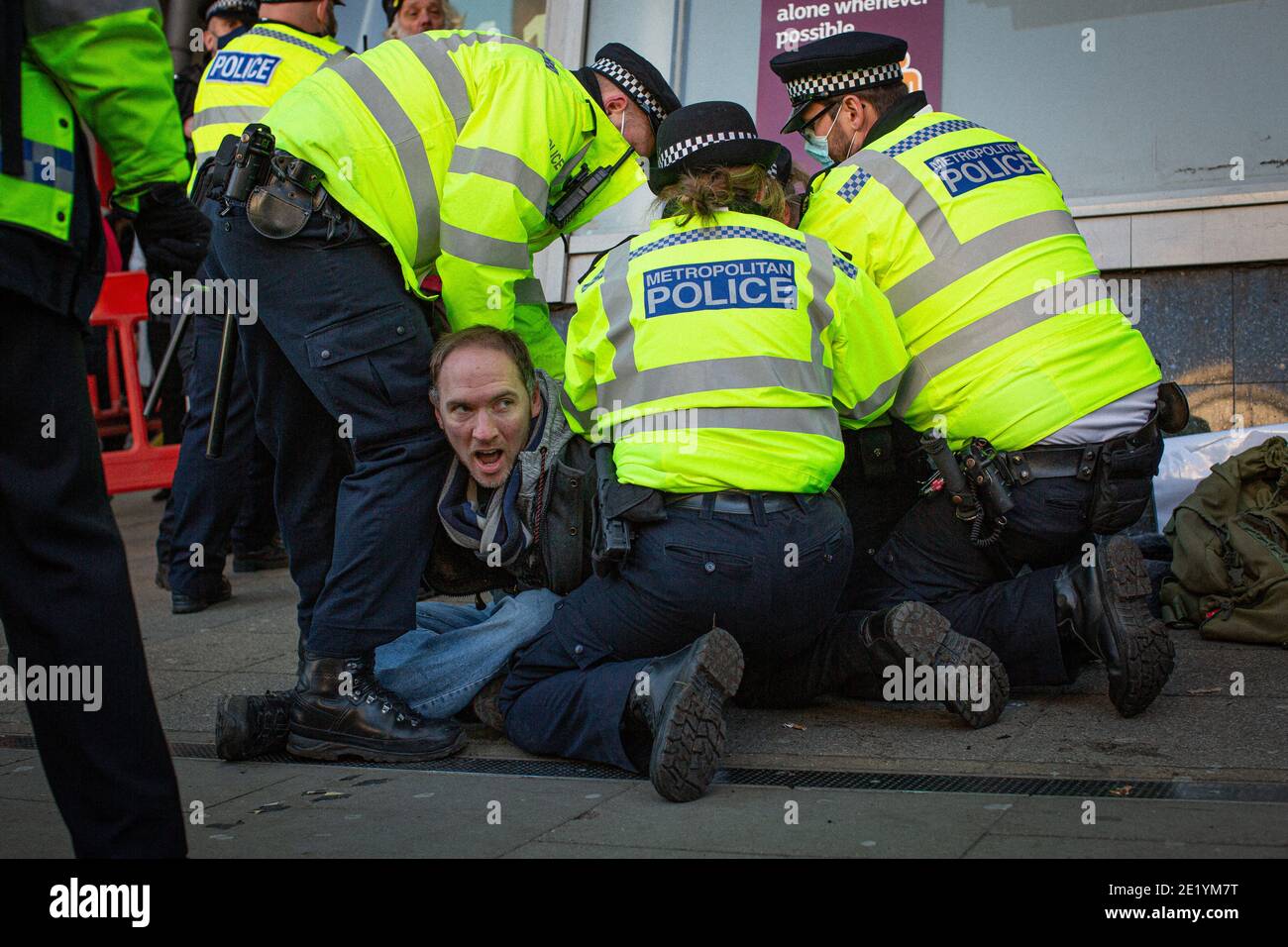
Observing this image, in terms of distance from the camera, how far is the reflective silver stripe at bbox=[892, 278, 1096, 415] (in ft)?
11.9

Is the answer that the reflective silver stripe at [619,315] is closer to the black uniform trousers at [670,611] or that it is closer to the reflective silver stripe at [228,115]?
the black uniform trousers at [670,611]

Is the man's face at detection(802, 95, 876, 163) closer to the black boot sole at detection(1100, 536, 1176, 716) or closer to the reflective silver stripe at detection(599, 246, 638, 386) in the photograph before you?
the reflective silver stripe at detection(599, 246, 638, 386)

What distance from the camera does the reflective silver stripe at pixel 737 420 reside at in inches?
125

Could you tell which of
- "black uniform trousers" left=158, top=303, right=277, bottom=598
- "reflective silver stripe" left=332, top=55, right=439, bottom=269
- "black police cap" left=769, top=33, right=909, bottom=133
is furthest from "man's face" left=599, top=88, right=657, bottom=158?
"black uniform trousers" left=158, top=303, right=277, bottom=598

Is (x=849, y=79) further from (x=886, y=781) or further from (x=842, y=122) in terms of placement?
(x=886, y=781)

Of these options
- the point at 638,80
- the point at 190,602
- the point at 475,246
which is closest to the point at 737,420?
the point at 475,246

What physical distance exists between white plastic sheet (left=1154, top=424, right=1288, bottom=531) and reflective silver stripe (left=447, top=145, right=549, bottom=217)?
105 inches

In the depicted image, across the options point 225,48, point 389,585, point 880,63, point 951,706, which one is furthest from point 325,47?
point 951,706

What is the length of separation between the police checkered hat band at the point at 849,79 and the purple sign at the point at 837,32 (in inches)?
73.4

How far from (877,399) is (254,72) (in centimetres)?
266

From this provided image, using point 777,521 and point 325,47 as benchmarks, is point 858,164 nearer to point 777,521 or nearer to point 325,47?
point 777,521

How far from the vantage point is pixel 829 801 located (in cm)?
287

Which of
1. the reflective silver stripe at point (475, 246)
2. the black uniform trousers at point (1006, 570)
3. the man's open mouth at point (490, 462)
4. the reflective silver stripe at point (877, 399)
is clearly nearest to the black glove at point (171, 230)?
the reflective silver stripe at point (475, 246)

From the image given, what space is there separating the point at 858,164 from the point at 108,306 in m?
4.57
